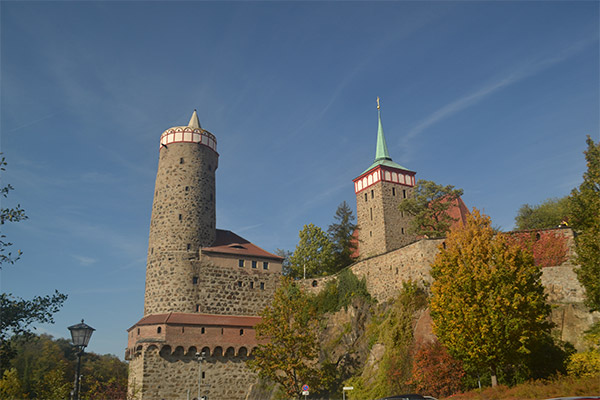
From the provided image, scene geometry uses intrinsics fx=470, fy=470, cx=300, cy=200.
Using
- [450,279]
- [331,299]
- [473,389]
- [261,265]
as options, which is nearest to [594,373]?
[473,389]

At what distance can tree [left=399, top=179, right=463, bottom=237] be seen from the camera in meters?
44.3

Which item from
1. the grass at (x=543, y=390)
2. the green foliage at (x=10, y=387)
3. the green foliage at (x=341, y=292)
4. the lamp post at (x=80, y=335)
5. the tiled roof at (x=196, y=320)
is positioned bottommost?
the green foliage at (x=10, y=387)

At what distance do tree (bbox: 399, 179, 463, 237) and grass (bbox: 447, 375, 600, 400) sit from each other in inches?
881

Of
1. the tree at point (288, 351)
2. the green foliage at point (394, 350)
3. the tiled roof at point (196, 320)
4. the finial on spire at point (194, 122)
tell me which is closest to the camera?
the green foliage at point (394, 350)

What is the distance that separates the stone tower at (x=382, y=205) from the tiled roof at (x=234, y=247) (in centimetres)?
1054

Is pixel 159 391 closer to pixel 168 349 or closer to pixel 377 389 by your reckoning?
pixel 168 349

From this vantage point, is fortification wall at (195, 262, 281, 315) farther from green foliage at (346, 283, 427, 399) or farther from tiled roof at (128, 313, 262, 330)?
green foliage at (346, 283, 427, 399)

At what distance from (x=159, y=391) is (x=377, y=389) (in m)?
17.1

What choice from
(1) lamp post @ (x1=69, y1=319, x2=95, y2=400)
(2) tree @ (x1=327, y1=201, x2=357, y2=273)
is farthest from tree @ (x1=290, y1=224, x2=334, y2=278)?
(1) lamp post @ (x1=69, y1=319, x2=95, y2=400)

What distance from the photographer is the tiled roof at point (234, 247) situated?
42.0 m

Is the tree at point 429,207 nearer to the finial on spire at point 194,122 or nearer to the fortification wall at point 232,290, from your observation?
the fortification wall at point 232,290

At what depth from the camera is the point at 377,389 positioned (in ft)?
93.9

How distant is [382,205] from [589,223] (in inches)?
1009

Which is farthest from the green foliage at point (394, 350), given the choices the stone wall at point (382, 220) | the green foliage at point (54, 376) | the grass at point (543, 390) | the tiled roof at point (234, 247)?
the green foliage at point (54, 376)
